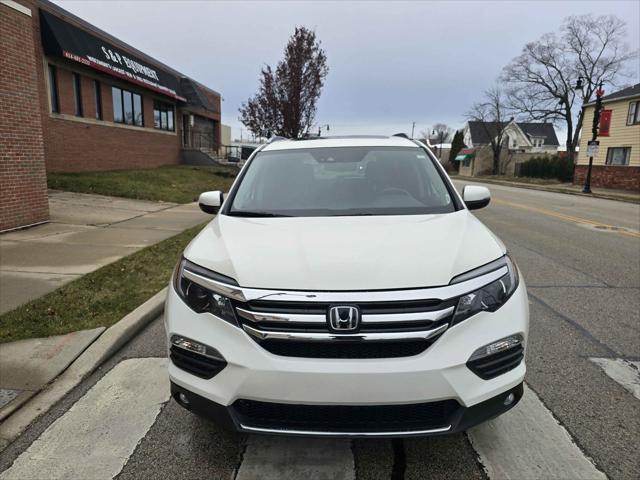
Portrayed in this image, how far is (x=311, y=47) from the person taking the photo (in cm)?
2831

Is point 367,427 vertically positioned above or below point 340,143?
below

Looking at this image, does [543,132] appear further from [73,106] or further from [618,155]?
[73,106]

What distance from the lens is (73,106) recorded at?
1852 cm

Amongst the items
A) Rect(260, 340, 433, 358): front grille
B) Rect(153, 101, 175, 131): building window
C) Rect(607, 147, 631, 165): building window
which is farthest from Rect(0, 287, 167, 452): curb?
Rect(607, 147, 631, 165): building window

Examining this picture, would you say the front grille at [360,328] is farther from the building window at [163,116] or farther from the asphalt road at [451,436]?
the building window at [163,116]

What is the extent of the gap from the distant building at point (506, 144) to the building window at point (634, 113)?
2070 cm

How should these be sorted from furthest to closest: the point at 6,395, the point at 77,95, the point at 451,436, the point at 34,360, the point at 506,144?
the point at 506,144 < the point at 77,95 < the point at 34,360 < the point at 6,395 < the point at 451,436

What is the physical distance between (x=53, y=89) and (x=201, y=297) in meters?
18.7

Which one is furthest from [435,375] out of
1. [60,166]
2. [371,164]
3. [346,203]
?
[60,166]

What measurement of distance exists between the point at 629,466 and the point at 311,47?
28.9 metres

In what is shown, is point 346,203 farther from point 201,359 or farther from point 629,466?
point 629,466

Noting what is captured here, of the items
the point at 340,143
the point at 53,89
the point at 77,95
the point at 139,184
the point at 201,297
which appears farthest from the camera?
the point at 77,95

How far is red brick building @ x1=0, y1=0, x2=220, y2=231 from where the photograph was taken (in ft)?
27.4

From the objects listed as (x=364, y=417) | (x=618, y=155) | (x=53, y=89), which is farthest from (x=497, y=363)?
(x=618, y=155)
